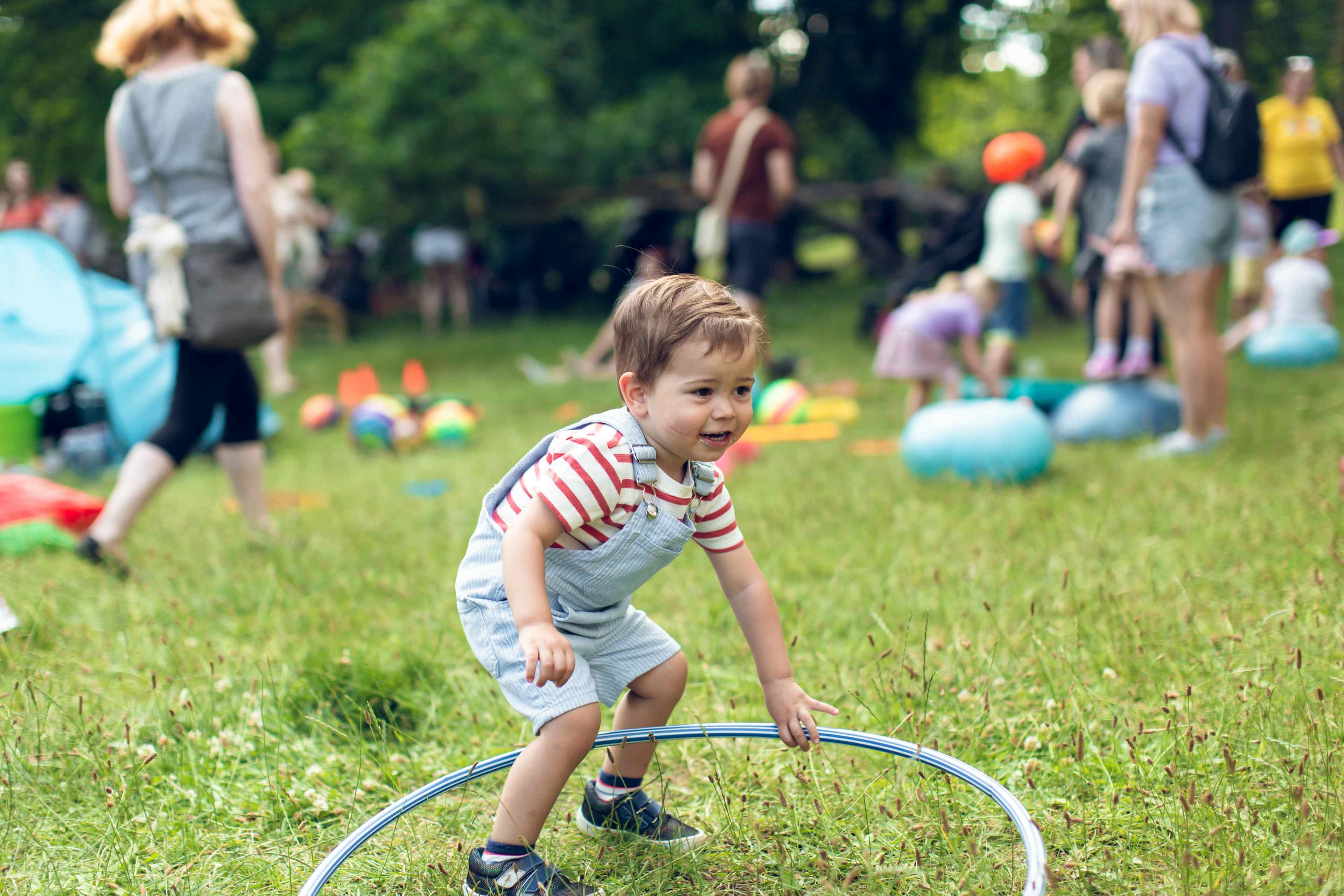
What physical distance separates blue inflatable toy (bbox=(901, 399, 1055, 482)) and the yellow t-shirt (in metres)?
5.90

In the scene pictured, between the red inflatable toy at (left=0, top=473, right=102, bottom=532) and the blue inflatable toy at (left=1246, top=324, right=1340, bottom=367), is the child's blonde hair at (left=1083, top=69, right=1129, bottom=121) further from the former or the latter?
the red inflatable toy at (left=0, top=473, right=102, bottom=532)

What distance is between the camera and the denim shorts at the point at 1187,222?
208 inches

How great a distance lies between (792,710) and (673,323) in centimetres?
75

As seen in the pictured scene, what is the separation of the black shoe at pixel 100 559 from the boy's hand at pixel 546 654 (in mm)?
2742

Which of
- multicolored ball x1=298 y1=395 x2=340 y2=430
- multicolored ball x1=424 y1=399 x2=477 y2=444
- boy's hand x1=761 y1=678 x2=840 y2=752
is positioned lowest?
multicolored ball x1=298 y1=395 x2=340 y2=430

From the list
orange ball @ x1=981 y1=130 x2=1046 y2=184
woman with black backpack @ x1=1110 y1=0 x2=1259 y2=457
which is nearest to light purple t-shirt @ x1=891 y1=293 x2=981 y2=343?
orange ball @ x1=981 y1=130 x2=1046 y2=184

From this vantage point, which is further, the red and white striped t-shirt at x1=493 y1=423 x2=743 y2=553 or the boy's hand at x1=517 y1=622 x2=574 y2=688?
the red and white striped t-shirt at x1=493 y1=423 x2=743 y2=553

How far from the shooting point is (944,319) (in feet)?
23.6

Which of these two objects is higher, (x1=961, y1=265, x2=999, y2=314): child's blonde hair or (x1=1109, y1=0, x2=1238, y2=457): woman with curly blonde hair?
(x1=1109, y1=0, x2=1238, y2=457): woman with curly blonde hair

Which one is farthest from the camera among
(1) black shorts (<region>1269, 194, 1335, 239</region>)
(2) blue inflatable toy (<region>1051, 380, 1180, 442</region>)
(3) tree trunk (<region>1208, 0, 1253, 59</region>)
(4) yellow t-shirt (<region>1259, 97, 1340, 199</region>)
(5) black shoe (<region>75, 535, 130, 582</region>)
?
(3) tree trunk (<region>1208, 0, 1253, 59</region>)

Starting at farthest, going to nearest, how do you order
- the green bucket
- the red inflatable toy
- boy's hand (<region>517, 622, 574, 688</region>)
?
the green bucket
the red inflatable toy
boy's hand (<region>517, 622, 574, 688</region>)

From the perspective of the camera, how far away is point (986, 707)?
2.46 m

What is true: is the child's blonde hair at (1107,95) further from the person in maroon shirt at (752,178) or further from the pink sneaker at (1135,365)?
the person in maroon shirt at (752,178)

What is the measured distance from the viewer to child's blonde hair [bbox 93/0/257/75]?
408 centimetres
